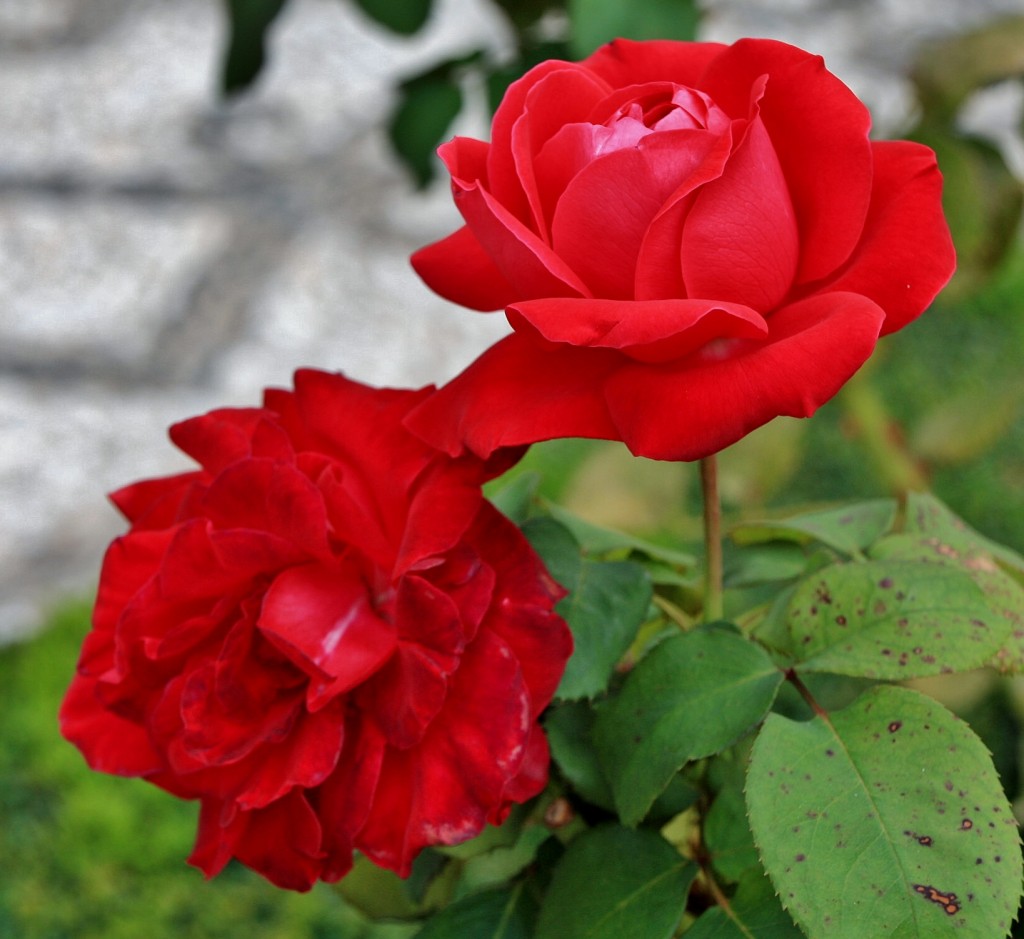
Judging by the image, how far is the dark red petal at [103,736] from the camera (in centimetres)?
39

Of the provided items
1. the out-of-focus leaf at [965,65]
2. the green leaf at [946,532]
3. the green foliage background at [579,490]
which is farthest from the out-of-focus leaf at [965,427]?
the green leaf at [946,532]

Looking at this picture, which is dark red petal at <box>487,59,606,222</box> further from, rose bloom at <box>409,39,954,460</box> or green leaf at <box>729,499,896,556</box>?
green leaf at <box>729,499,896,556</box>

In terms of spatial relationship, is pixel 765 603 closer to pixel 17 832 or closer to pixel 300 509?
pixel 300 509

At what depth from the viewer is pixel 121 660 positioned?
0.37 meters

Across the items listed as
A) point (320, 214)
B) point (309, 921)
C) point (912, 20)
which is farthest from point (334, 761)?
point (912, 20)

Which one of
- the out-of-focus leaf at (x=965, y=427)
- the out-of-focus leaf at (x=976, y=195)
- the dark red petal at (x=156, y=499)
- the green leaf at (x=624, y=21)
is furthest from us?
the out-of-focus leaf at (x=965, y=427)

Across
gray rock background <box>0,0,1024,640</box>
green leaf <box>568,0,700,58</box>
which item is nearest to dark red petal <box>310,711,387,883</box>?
green leaf <box>568,0,700,58</box>

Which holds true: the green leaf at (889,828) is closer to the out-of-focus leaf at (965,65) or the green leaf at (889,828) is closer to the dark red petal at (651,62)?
the dark red petal at (651,62)

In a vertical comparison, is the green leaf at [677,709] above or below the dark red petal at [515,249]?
below

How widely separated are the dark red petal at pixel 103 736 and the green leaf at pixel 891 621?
202 millimetres

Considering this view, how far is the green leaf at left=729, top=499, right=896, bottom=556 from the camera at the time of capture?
1.48 ft

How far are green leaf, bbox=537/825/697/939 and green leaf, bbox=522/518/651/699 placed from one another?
54 millimetres

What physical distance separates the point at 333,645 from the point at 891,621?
0.53 ft

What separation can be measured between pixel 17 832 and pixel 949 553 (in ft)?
3.51
